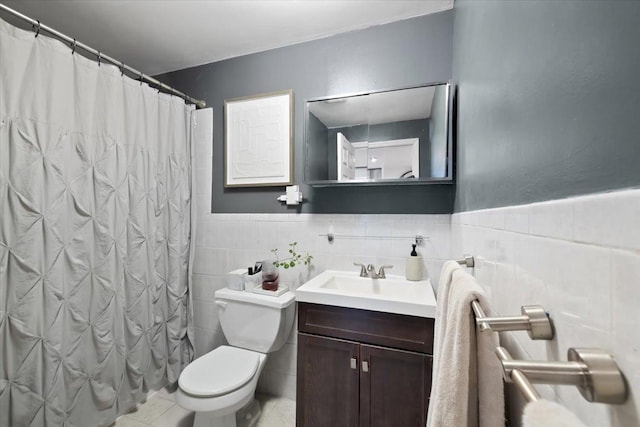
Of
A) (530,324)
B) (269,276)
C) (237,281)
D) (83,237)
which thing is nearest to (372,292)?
(269,276)

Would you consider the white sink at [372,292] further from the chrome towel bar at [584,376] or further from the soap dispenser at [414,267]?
the chrome towel bar at [584,376]

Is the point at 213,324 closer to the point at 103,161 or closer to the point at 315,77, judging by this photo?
the point at 103,161

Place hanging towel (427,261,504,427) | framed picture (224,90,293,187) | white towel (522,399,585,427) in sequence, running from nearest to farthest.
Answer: white towel (522,399,585,427)
hanging towel (427,261,504,427)
framed picture (224,90,293,187)

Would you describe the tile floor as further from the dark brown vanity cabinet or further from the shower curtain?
the dark brown vanity cabinet

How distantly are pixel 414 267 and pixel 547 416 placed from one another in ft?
4.32

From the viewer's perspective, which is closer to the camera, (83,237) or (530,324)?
(530,324)

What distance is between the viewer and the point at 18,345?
1138 mm

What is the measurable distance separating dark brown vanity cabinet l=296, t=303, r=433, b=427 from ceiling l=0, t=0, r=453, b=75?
1658mm

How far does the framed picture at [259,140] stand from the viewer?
5.90 feet

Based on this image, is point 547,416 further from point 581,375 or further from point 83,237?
point 83,237

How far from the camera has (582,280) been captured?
310 mm

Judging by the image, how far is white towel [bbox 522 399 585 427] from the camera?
23 centimetres

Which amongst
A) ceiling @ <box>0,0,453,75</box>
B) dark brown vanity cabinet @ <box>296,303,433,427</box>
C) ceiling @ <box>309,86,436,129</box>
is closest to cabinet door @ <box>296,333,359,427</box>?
dark brown vanity cabinet @ <box>296,303,433,427</box>

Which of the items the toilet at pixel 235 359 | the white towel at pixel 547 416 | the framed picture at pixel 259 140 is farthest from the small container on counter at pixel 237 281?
the white towel at pixel 547 416
